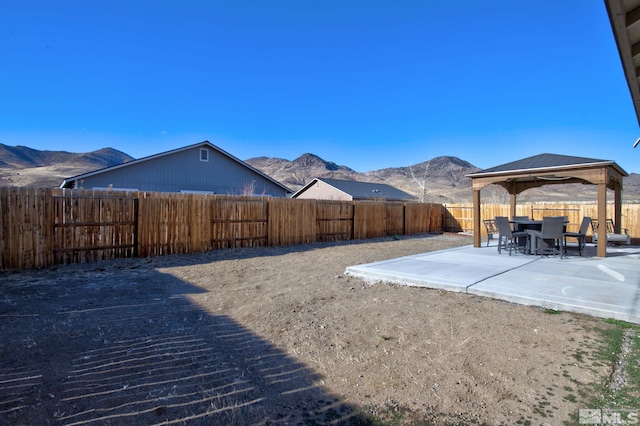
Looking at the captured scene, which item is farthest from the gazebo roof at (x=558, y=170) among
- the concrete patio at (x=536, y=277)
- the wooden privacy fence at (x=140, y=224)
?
the wooden privacy fence at (x=140, y=224)

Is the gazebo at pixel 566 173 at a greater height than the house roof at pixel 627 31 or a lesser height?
lesser

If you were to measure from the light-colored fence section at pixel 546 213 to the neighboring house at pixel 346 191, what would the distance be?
1036 cm

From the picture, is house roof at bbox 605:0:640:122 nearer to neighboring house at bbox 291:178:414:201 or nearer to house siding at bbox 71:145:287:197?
house siding at bbox 71:145:287:197

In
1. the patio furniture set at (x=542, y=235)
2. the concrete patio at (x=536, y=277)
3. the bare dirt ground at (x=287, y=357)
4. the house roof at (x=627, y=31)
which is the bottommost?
the bare dirt ground at (x=287, y=357)

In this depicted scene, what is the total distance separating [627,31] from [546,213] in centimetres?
1612

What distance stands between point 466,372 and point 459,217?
18.3m

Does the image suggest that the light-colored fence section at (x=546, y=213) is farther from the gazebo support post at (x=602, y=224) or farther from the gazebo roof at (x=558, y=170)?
the gazebo support post at (x=602, y=224)

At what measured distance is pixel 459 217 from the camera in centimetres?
1978

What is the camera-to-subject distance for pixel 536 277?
19.1 feet

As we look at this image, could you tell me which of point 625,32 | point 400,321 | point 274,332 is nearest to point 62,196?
point 274,332

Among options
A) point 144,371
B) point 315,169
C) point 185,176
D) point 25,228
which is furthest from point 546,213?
point 315,169

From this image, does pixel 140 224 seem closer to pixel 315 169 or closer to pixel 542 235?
pixel 542 235

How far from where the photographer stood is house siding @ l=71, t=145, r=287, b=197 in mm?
16911

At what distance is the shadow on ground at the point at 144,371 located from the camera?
2240 millimetres
